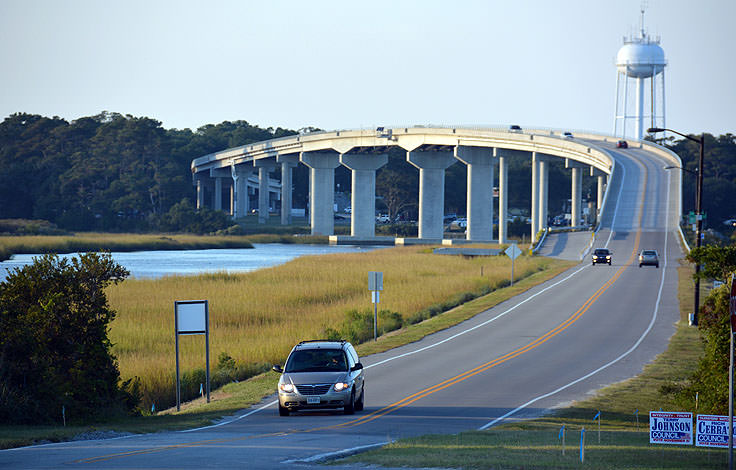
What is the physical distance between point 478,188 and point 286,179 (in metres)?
53.2

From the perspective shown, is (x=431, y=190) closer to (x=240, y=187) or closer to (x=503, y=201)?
(x=503, y=201)

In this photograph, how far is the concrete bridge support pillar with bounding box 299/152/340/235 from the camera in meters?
138

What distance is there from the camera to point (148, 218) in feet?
489

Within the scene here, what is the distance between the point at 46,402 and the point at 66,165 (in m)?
144

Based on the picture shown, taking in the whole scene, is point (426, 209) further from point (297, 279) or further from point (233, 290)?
point (233, 290)

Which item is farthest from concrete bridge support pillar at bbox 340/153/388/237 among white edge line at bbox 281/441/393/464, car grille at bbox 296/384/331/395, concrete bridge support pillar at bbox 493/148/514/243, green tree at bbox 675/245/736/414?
white edge line at bbox 281/441/393/464

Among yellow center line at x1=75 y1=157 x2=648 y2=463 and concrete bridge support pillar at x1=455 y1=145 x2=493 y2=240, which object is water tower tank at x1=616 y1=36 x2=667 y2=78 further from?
yellow center line at x1=75 y1=157 x2=648 y2=463

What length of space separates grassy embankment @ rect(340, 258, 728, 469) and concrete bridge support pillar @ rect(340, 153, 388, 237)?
105 metres

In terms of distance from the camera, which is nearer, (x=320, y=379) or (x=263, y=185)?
(x=320, y=379)

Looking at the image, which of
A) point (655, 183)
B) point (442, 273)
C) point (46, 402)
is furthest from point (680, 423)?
point (655, 183)

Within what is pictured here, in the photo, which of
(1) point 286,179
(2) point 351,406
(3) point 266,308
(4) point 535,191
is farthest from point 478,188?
(2) point 351,406

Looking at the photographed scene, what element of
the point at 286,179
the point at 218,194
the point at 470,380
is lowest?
the point at 470,380

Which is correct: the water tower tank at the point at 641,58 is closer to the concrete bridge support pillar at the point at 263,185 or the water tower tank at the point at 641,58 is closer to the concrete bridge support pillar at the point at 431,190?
the concrete bridge support pillar at the point at 431,190

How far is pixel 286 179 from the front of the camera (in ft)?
517
